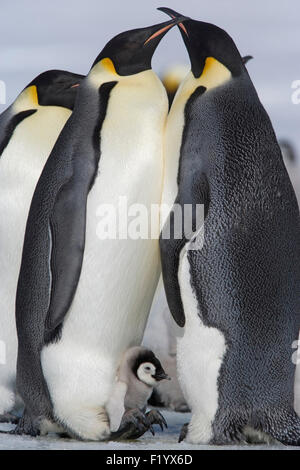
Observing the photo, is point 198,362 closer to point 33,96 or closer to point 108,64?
point 108,64

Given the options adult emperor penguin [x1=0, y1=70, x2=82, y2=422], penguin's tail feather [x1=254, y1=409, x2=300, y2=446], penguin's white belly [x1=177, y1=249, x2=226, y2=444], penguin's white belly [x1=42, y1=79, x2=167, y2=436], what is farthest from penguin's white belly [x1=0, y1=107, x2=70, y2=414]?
penguin's tail feather [x1=254, y1=409, x2=300, y2=446]

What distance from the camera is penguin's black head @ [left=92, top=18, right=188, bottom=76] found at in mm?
2125

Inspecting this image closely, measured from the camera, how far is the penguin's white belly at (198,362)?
1859 mm

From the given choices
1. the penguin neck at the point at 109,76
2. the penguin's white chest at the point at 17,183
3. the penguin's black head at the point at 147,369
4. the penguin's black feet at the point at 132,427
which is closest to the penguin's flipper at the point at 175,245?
the penguin's black head at the point at 147,369

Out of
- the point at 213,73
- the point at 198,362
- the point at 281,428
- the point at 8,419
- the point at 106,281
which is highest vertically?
the point at 213,73

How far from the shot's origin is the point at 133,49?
2141 mm

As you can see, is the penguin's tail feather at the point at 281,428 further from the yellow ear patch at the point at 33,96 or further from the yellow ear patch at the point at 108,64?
the yellow ear patch at the point at 33,96

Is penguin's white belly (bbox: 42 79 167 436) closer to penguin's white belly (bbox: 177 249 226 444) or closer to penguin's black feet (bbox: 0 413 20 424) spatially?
penguin's white belly (bbox: 177 249 226 444)

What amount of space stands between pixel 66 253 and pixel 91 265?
64mm

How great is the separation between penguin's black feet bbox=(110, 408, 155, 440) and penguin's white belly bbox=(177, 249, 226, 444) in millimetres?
128

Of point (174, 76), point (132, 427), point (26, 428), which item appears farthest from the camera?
point (174, 76)

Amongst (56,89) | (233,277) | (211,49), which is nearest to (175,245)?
(233,277)

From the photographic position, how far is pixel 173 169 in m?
1.95
